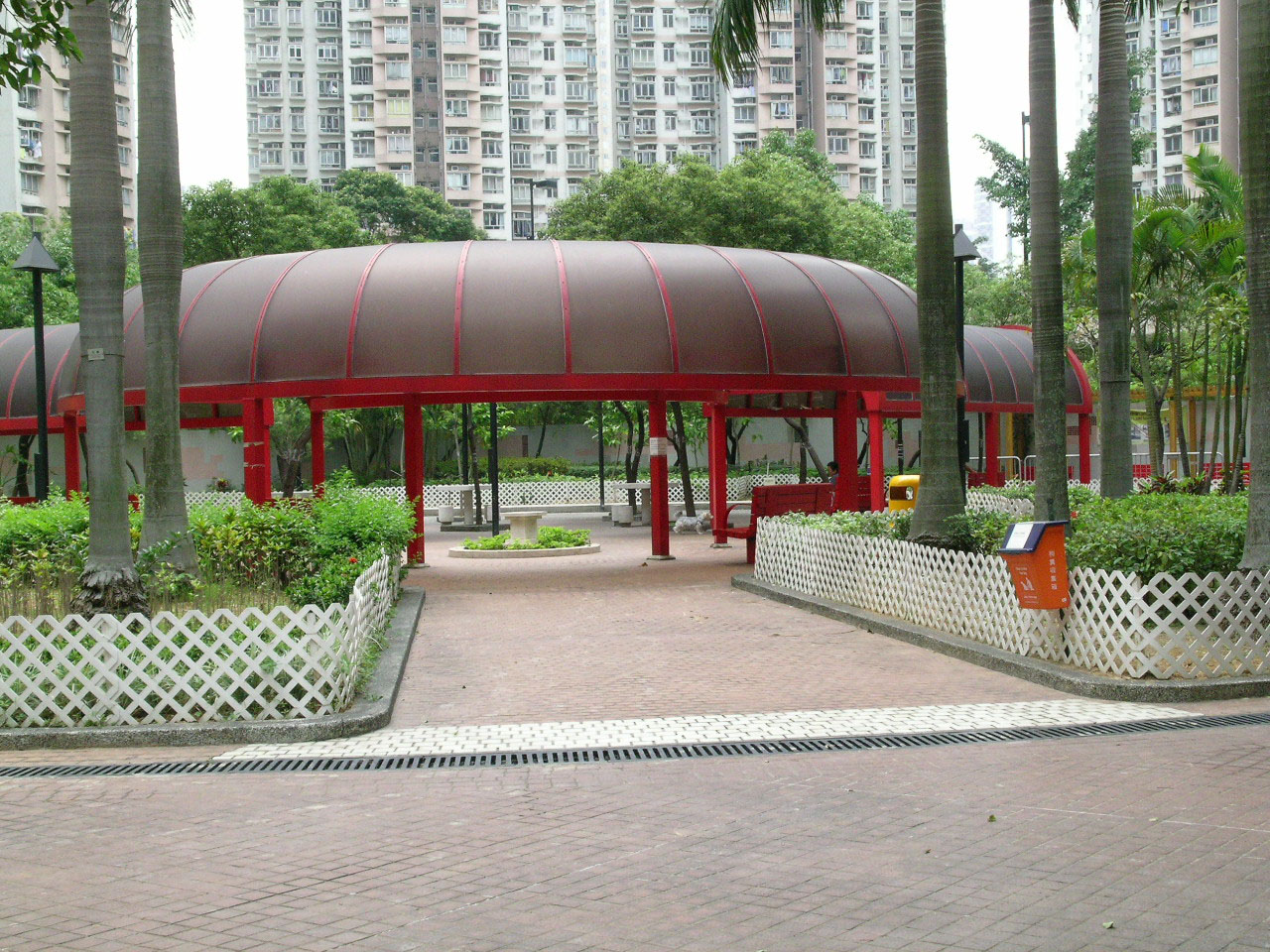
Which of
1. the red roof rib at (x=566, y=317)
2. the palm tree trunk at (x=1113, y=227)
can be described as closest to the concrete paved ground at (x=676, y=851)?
the palm tree trunk at (x=1113, y=227)

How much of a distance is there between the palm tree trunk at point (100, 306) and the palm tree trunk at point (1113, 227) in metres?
12.3

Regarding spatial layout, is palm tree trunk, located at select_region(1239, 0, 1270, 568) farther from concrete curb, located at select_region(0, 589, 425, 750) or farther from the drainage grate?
concrete curb, located at select_region(0, 589, 425, 750)

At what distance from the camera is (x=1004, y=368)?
1351 inches

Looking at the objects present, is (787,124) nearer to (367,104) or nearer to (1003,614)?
(367,104)

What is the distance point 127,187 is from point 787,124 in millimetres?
Answer: 50245

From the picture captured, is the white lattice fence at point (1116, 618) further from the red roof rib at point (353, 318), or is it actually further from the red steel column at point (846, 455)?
the red roof rib at point (353, 318)

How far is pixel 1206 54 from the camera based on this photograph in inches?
3221

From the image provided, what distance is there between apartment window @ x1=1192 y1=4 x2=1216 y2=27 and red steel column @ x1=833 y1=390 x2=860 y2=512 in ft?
Answer: 235

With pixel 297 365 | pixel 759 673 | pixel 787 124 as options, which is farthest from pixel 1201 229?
pixel 787 124

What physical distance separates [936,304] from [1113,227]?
3687 millimetres

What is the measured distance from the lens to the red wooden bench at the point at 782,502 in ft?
72.6

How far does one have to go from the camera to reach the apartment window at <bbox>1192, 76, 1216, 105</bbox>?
268 ft

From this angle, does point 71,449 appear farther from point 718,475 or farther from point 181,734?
point 181,734

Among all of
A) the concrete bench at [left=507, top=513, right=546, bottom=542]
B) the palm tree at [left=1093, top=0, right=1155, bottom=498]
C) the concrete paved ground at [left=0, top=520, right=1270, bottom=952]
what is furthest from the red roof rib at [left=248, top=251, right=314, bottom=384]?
the palm tree at [left=1093, top=0, right=1155, bottom=498]
